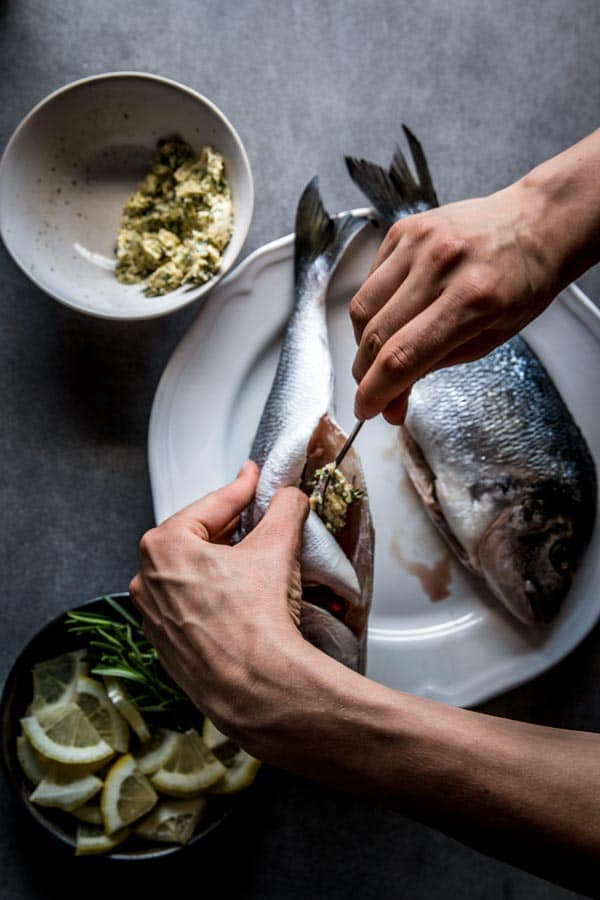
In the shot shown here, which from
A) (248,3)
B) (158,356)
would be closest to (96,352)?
(158,356)

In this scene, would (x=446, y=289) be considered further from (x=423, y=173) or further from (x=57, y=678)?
(x=57, y=678)

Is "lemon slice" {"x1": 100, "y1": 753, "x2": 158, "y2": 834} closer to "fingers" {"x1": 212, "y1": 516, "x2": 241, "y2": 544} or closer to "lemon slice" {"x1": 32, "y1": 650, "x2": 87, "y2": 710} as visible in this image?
"lemon slice" {"x1": 32, "y1": 650, "x2": 87, "y2": 710}

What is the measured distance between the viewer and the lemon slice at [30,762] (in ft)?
4.98

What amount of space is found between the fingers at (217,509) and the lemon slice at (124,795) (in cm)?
49

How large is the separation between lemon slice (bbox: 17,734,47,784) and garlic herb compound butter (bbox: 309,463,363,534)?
0.68 meters

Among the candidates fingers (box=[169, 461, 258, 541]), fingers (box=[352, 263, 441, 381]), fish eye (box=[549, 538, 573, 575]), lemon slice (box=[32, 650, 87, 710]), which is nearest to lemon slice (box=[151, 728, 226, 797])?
lemon slice (box=[32, 650, 87, 710])

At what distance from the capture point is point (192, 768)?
1511mm

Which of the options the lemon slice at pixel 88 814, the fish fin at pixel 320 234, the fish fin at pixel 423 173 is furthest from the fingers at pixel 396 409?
the lemon slice at pixel 88 814

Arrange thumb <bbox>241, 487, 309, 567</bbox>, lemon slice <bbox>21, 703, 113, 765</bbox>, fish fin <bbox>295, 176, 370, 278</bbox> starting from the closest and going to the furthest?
1. thumb <bbox>241, 487, 309, 567</bbox>
2. lemon slice <bbox>21, 703, 113, 765</bbox>
3. fish fin <bbox>295, 176, 370, 278</bbox>

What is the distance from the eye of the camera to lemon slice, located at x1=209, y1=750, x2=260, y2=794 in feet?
4.95

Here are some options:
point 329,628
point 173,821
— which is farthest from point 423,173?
point 173,821

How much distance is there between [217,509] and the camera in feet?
4.35

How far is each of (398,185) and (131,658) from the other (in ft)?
3.36

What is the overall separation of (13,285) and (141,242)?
0.32 metres
